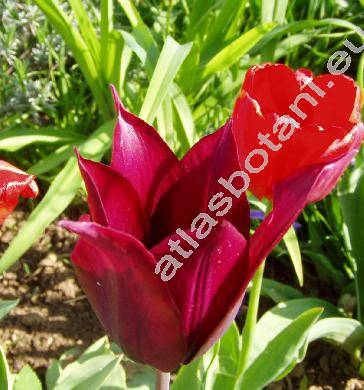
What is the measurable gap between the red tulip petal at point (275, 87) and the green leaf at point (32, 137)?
921mm

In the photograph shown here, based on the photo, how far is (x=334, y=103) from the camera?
819mm

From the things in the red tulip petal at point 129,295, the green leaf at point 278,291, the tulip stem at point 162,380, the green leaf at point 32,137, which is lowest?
the green leaf at point 278,291

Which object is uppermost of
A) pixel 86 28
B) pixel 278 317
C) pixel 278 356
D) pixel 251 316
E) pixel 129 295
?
pixel 86 28

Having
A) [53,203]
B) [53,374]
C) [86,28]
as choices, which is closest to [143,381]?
[53,374]

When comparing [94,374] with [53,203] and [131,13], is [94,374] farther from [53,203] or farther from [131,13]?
[131,13]

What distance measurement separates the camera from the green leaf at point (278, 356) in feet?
3.26

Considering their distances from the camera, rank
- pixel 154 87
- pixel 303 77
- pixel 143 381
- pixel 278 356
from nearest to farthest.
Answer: pixel 303 77 < pixel 278 356 < pixel 143 381 < pixel 154 87

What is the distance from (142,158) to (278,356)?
0.40 metres

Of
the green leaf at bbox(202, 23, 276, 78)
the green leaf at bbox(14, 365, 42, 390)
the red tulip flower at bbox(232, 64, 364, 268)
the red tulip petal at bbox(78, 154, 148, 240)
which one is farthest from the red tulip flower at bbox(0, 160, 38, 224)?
the green leaf at bbox(202, 23, 276, 78)

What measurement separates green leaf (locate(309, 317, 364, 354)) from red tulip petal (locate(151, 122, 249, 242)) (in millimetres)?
606

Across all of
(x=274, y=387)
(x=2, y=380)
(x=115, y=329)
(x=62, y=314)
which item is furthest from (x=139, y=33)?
(x=115, y=329)

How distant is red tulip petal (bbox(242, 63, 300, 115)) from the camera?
0.84 m

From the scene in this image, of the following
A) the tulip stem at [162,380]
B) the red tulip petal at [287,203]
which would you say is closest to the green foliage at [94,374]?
the tulip stem at [162,380]

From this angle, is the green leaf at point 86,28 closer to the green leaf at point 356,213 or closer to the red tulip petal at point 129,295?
the green leaf at point 356,213
